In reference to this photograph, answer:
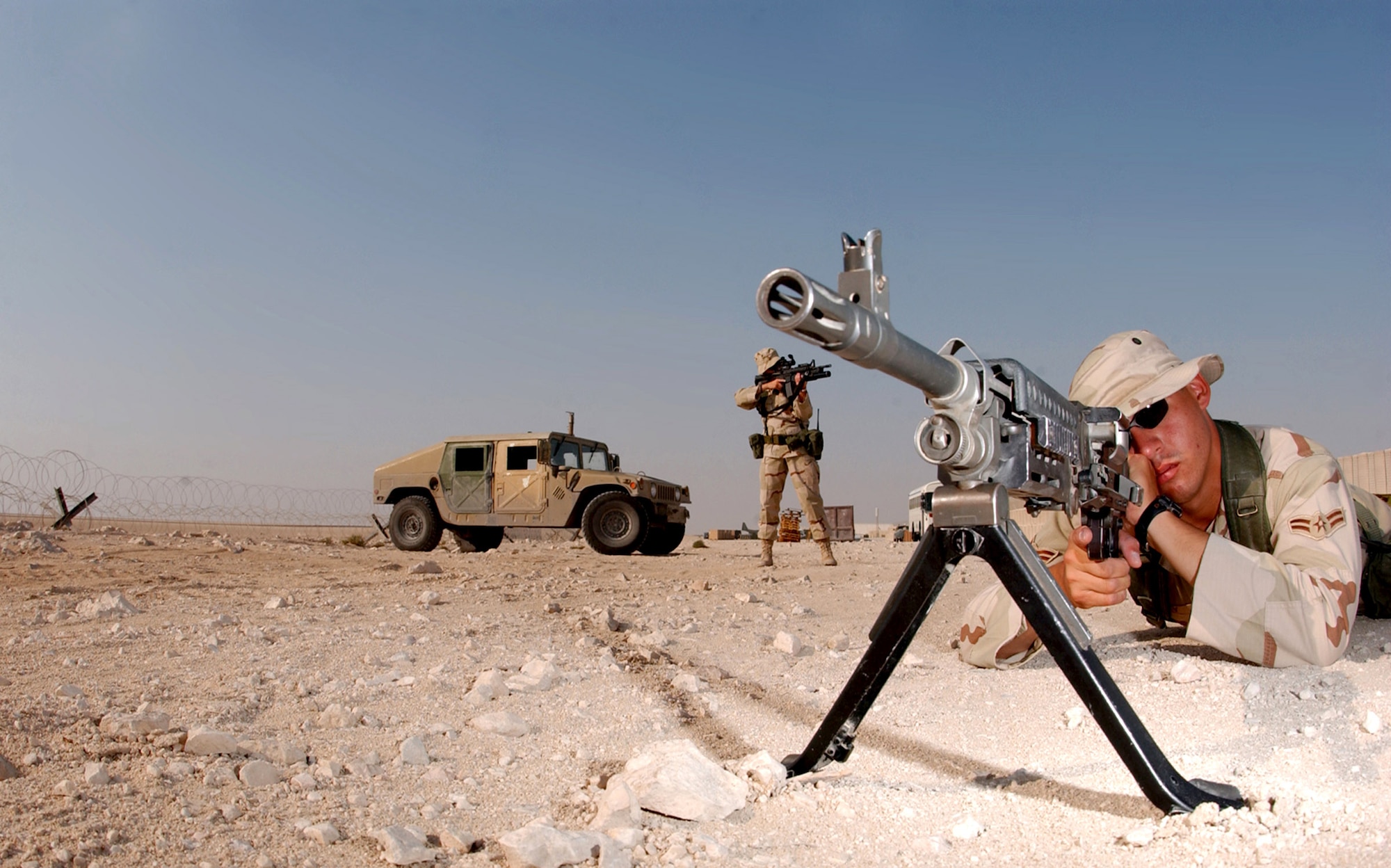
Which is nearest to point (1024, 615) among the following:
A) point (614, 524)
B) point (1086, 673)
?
point (1086, 673)

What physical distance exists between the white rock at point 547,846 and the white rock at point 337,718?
1.03 m

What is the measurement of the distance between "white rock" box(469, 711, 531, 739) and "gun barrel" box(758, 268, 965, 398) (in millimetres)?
1466

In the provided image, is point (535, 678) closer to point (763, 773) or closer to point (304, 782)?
point (304, 782)

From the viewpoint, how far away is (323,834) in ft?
5.38

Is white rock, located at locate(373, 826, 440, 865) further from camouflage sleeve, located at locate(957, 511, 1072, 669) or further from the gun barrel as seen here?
camouflage sleeve, located at locate(957, 511, 1072, 669)

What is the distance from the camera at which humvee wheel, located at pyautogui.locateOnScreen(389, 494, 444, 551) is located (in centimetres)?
1368

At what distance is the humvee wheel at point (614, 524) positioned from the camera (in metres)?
12.2

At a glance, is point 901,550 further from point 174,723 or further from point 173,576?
point 174,723

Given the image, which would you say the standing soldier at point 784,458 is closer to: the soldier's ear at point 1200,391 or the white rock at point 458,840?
the soldier's ear at point 1200,391

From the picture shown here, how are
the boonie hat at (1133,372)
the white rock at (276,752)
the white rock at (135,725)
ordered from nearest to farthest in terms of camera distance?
the white rock at (276,752) < the white rock at (135,725) < the boonie hat at (1133,372)

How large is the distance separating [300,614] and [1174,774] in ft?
13.0

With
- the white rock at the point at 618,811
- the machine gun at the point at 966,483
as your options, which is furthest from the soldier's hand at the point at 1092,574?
the white rock at the point at 618,811

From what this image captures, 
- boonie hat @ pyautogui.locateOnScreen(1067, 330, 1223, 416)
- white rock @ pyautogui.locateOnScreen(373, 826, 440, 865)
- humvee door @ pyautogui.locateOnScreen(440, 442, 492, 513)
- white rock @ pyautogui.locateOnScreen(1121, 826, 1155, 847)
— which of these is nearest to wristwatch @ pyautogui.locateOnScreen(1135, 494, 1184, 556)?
boonie hat @ pyautogui.locateOnScreen(1067, 330, 1223, 416)

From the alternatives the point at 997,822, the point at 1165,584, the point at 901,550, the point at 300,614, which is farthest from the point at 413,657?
the point at 901,550
